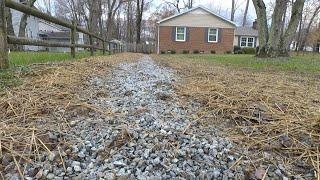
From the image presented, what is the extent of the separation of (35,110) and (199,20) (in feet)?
85.8

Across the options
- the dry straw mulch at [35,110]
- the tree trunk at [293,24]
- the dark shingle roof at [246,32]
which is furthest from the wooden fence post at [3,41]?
the dark shingle roof at [246,32]

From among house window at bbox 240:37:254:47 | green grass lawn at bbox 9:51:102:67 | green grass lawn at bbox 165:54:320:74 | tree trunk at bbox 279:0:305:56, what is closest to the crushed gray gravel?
green grass lawn at bbox 9:51:102:67

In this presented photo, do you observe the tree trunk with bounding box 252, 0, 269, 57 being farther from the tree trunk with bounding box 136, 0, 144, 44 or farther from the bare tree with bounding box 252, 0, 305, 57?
the tree trunk with bounding box 136, 0, 144, 44

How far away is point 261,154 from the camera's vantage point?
1563 mm

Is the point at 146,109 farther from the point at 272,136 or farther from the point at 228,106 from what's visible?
the point at 272,136

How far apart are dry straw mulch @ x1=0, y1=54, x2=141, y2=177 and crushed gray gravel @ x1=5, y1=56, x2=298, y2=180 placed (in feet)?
0.25

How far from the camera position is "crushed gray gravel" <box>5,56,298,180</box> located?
1.33 meters

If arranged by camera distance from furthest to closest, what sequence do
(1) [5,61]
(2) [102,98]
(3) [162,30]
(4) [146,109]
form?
(3) [162,30] → (1) [5,61] → (2) [102,98] → (4) [146,109]

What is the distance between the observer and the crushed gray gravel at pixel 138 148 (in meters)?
1.33

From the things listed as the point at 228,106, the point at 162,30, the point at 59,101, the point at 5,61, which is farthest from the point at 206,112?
the point at 162,30

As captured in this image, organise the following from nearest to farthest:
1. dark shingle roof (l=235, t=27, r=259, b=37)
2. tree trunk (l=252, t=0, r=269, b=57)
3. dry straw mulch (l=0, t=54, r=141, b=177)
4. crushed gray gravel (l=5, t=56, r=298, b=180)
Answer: crushed gray gravel (l=5, t=56, r=298, b=180)
dry straw mulch (l=0, t=54, r=141, b=177)
tree trunk (l=252, t=0, r=269, b=57)
dark shingle roof (l=235, t=27, r=259, b=37)

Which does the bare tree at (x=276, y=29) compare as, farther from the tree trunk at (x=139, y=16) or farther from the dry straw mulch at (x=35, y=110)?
the tree trunk at (x=139, y=16)

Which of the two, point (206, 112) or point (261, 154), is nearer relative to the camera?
point (261, 154)

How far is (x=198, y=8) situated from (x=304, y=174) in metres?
27.0
